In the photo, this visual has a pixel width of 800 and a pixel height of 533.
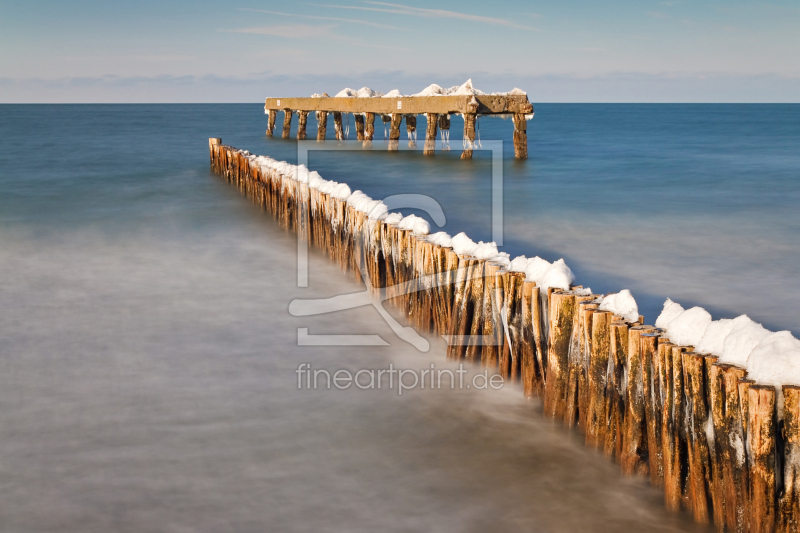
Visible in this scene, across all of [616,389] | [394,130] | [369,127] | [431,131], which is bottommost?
[616,389]

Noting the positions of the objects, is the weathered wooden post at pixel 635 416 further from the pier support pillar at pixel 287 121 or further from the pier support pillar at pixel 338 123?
the pier support pillar at pixel 287 121

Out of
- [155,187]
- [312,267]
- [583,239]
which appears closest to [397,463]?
Result: [312,267]

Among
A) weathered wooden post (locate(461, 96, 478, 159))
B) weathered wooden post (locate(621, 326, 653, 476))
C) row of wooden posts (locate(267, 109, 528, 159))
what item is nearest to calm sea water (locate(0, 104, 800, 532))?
weathered wooden post (locate(621, 326, 653, 476))

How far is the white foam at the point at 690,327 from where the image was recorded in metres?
3.24

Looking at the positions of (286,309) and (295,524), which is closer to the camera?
(295,524)

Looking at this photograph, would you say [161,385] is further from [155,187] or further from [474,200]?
[155,187]

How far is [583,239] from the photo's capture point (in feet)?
34.4

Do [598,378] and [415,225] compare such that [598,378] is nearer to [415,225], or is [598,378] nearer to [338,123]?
[415,225]

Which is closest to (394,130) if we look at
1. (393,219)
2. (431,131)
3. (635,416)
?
(431,131)

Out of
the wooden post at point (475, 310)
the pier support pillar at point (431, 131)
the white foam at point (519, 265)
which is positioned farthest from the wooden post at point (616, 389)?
the pier support pillar at point (431, 131)

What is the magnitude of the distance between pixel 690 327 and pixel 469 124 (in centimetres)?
1576

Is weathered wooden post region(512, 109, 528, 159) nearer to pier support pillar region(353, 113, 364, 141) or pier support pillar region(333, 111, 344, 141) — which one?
pier support pillar region(353, 113, 364, 141)

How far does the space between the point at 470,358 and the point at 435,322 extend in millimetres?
613

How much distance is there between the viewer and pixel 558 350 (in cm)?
414
